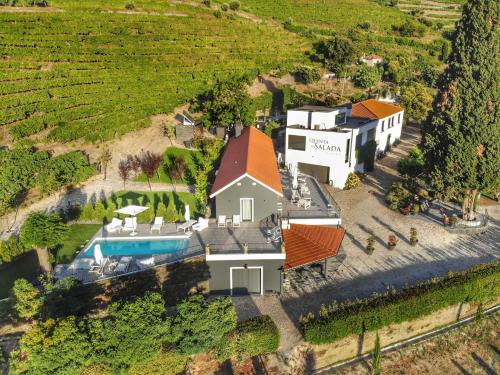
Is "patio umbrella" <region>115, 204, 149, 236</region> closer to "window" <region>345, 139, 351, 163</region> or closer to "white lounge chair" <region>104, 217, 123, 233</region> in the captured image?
"white lounge chair" <region>104, 217, 123, 233</region>

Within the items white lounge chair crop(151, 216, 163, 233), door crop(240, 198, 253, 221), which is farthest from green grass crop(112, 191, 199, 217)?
door crop(240, 198, 253, 221)

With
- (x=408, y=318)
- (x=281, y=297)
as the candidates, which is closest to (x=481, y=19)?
(x=408, y=318)

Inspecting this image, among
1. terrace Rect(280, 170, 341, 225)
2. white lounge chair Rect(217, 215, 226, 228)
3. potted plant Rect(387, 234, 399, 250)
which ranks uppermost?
white lounge chair Rect(217, 215, 226, 228)

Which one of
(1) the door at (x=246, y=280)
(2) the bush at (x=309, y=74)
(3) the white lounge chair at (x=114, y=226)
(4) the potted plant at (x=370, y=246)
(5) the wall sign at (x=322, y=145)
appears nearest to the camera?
(1) the door at (x=246, y=280)

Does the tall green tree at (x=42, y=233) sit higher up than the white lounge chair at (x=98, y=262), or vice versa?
the tall green tree at (x=42, y=233)

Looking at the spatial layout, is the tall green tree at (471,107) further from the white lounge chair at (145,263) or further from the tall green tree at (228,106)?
the tall green tree at (228,106)

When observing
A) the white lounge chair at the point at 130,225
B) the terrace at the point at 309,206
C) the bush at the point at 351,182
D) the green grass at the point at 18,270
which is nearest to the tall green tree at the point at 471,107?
the bush at the point at 351,182
